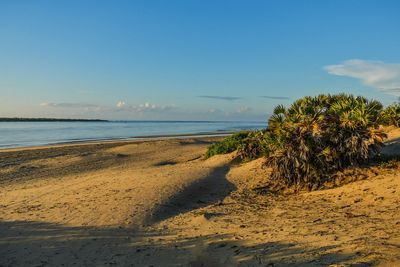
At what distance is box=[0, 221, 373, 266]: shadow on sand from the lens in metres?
5.63

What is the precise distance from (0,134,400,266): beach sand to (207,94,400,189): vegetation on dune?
66 centimetres

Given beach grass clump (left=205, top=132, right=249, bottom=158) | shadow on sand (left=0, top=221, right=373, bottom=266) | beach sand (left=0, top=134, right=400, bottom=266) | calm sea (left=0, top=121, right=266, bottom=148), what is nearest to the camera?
shadow on sand (left=0, top=221, right=373, bottom=266)

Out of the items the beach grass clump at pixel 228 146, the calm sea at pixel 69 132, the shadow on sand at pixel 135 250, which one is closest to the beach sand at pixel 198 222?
the shadow on sand at pixel 135 250

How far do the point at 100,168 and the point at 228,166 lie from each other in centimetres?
600

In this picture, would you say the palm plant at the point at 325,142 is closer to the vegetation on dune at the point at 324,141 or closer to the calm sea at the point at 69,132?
the vegetation on dune at the point at 324,141

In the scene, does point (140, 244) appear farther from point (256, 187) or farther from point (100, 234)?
point (256, 187)

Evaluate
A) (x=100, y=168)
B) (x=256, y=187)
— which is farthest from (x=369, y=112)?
(x=100, y=168)

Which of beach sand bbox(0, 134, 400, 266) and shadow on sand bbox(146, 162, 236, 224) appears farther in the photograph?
shadow on sand bbox(146, 162, 236, 224)

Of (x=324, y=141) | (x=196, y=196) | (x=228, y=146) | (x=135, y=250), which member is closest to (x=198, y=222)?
(x=135, y=250)

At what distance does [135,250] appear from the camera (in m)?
6.66

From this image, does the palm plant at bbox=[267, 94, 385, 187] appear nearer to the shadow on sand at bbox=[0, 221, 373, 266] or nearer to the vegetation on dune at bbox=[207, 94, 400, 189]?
the vegetation on dune at bbox=[207, 94, 400, 189]

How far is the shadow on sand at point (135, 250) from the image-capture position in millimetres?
5633

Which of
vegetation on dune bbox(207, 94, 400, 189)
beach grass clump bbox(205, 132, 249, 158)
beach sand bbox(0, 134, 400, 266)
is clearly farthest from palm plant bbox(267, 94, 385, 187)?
beach grass clump bbox(205, 132, 249, 158)

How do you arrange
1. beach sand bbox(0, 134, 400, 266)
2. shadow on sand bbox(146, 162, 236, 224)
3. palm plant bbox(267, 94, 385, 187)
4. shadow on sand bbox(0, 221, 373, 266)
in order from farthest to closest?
palm plant bbox(267, 94, 385, 187)
shadow on sand bbox(146, 162, 236, 224)
beach sand bbox(0, 134, 400, 266)
shadow on sand bbox(0, 221, 373, 266)
